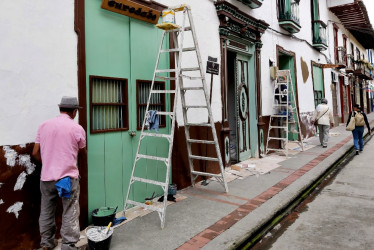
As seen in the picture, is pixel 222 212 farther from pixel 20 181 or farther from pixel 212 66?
pixel 212 66

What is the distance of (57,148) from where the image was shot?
3.01m

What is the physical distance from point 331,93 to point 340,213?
43.9 ft

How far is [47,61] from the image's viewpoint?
11.3 ft

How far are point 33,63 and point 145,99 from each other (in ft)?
6.38

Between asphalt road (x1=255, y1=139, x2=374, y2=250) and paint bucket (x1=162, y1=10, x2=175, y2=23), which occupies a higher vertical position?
paint bucket (x1=162, y1=10, x2=175, y2=23)

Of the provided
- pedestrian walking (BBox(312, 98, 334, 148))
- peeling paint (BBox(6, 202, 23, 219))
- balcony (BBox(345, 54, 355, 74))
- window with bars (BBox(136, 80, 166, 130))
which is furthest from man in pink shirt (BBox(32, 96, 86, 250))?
balcony (BBox(345, 54, 355, 74))

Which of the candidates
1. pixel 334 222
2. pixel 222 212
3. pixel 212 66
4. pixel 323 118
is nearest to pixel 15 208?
pixel 222 212

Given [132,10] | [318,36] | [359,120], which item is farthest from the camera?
[318,36]

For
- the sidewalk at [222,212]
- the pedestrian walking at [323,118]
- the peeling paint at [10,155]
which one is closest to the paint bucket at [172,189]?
the sidewalk at [222,212]

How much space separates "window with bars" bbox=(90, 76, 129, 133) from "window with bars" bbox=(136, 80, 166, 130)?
0.27m

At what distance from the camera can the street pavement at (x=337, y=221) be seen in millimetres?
3590

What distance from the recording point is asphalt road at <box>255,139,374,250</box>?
3.60m

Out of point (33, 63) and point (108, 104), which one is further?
point (108, 104)

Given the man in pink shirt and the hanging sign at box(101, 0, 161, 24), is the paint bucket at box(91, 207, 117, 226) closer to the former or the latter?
the man in pink shirt
